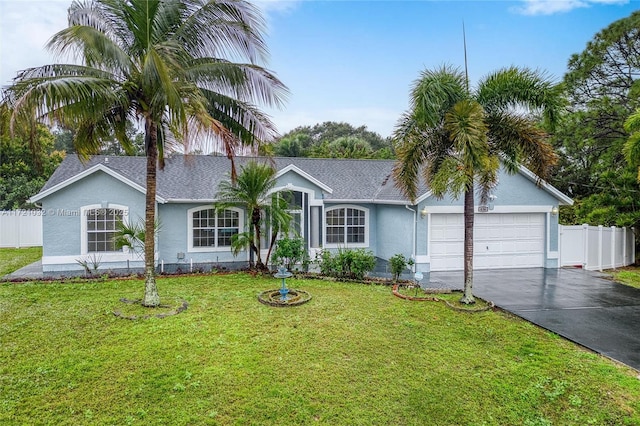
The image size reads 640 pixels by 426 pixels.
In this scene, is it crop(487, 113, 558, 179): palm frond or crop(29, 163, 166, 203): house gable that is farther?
crop(29, 163, 166, 203): house gable

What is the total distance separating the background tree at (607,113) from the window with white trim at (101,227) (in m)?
20.0

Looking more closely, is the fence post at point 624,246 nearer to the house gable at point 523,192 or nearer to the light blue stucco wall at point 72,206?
the house gable at point 523,192

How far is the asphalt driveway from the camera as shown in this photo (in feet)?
24.2

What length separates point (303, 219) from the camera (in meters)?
14.5

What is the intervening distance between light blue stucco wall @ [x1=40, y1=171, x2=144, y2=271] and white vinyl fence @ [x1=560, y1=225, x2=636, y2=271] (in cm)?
1756

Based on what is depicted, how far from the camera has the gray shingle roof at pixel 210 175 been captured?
14328 mm

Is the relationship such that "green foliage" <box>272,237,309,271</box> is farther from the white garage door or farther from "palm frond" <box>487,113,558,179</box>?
"palm frond" <box>487,113,558,179</box>

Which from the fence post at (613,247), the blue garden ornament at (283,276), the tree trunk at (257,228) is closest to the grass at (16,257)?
Result: the tree trunk at (257,228)

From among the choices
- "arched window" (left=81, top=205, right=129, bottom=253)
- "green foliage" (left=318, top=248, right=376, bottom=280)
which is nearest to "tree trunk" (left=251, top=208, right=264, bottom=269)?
"green foliage" (left=318, top=248, right=376, bottom=280)

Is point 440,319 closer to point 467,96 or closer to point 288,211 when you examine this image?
point 467,96

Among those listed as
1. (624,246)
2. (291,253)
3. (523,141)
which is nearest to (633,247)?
(624,246)

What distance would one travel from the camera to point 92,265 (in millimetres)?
13109

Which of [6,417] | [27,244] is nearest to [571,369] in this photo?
[6,417]

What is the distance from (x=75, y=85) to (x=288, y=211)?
8.25 m
